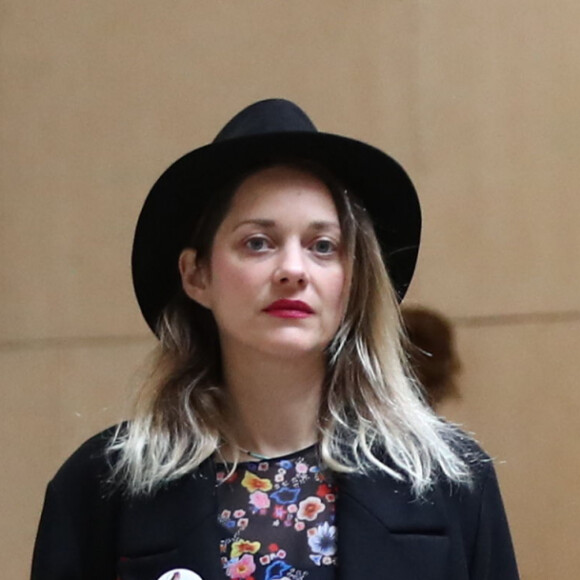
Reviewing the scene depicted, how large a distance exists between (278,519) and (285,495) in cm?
3

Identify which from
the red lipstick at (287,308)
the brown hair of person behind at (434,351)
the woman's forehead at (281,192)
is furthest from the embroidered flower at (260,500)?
the brown hair of person behind at (434,351)

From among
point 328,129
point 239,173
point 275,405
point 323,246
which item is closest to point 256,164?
point 239,173

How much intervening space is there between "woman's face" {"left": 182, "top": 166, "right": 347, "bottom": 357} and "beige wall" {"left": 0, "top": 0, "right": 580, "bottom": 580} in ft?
1.36

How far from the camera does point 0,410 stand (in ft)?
5.97

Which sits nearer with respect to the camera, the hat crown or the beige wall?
the hat crown

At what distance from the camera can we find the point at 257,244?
3.46ft

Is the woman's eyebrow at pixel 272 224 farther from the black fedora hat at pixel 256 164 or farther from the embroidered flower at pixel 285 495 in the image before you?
the embroidered flower at pixel 285 495

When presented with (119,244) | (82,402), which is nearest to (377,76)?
(119,244)

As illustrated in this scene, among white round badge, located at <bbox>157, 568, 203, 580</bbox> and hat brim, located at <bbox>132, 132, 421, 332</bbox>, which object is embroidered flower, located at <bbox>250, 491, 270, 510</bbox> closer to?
white round badge, located at <bbox>157, 568, 203, 580</bbox>

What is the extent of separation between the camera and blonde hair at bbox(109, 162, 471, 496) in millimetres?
1079

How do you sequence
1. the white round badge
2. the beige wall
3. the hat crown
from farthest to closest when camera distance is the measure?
the beige wall, the hat crown, the white round badge

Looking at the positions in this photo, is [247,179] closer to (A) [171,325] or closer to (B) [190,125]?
(A) [171,325]

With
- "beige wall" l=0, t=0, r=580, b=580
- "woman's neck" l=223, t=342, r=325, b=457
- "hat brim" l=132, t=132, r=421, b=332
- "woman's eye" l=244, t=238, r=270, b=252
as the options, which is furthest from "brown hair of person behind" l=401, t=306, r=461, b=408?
"woman's eye" l=244, t=238, r=270, b=252

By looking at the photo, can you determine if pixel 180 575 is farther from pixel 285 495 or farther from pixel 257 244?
pixel 257 244
